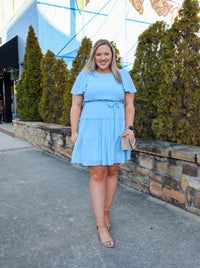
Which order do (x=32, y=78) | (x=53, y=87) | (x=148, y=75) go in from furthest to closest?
(x=32, y=78) → (x=53, y=87) → (x=148, y=75)

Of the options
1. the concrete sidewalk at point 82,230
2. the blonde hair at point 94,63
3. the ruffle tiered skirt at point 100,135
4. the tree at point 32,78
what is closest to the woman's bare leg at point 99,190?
the ruffle tiered skirt at point 100,135

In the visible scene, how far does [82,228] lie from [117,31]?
10.5m

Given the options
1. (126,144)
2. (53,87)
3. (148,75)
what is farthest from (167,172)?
(53,87)

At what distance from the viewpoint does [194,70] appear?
3.12m

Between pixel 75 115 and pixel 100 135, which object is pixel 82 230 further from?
pixel 75 115

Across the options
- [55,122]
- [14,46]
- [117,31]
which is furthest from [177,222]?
[14,46]

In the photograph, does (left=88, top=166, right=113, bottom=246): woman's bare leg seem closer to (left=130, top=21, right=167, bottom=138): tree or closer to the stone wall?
the stone wall

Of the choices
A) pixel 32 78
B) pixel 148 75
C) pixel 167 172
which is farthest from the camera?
pixel 32 78

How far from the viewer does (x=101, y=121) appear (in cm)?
221

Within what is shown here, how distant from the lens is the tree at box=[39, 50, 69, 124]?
6.48m

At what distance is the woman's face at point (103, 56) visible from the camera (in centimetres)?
223

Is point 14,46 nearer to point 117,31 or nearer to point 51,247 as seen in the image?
point 117,31

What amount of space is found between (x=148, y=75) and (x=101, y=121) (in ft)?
6.22

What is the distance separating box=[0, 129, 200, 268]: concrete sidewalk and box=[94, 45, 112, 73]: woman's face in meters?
1.68
